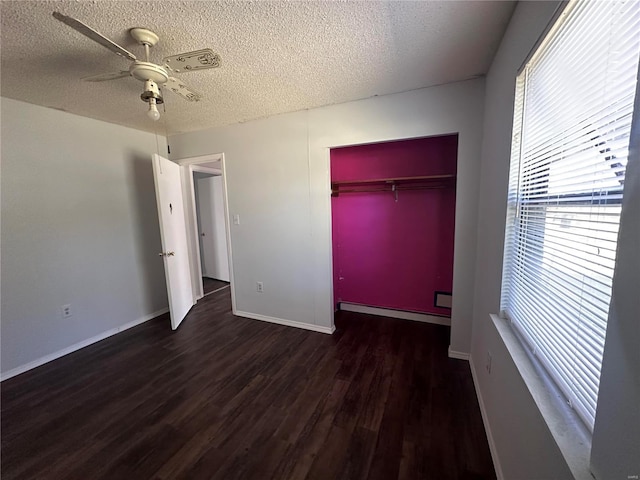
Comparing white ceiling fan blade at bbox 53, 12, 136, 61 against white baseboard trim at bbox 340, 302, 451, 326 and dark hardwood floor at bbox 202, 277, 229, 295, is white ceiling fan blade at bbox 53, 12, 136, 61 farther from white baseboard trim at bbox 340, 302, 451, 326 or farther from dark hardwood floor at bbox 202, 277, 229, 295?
dark hardwood floor at bbox 202, 277, 229, 295

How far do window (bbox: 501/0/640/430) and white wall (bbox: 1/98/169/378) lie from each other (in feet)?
11.9

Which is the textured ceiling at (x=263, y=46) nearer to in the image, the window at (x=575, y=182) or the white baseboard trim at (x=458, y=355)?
the window at (x=575, y=182)

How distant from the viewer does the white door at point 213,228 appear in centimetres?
471

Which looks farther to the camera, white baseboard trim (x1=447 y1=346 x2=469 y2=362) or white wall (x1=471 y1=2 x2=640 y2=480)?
white baseboard trim (x1=447 y1=346 x2=469 y2=362)

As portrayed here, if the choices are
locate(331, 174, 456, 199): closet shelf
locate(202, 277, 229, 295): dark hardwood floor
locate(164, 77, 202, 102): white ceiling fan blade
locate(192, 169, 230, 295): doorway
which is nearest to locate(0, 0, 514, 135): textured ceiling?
locate(164, 77, 202, 102): white ceiling fan blade

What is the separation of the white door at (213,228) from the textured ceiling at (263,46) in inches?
93.2

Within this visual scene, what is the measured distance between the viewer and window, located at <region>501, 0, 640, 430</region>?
63 centimetres

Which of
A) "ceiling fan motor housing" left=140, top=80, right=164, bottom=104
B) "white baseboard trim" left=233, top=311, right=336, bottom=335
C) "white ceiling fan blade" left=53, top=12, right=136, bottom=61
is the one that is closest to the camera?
"white ceiling fan blade" left=53, top=12, right=136, bottom=61

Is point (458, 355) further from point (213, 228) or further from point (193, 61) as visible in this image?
point (213, 228)

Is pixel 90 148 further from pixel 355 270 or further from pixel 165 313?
pixel 355 270

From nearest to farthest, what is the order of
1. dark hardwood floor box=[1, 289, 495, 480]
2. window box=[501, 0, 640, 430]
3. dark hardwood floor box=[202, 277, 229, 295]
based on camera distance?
window box=[501, 0, 640, 430] < dark hardwood floor box=[1, 289, 495, 480] < dark hardwood floor box=[202, 277, 229, 295]

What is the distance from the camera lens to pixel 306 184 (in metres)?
2.68

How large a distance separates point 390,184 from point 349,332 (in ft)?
5.62

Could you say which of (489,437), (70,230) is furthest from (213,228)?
(489,437)
